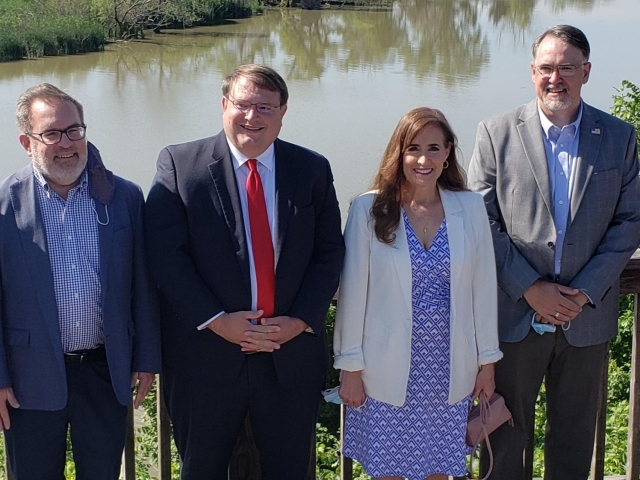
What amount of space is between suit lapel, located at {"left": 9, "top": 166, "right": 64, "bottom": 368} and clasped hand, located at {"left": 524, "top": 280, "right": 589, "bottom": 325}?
1.44 m

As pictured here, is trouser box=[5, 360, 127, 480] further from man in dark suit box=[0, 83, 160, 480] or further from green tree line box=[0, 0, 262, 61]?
green tree line box=[0, 0, 262, 61]

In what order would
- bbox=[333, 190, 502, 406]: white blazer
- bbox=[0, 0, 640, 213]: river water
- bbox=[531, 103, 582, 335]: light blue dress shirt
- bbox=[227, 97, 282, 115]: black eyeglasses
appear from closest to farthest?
bbox=[227, 97, 282, 115]: black eyeglasses → bbox=[333, 190, 502, 406]: white blazer → bbox=[531, 103, 582, 335]: light blue dress shirt → bbox=[0, 0, 640, 213]: river water

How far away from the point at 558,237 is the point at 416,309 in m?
0.56

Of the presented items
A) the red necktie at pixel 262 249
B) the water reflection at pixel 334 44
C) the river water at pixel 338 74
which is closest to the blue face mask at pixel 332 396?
the red necktie at pixel 262 249

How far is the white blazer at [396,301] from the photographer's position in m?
2.50

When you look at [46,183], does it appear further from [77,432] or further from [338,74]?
[338,74]

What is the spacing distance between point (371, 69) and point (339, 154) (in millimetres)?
7798

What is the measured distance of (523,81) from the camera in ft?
54.5

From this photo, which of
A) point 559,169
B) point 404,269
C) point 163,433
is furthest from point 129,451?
point 559,169

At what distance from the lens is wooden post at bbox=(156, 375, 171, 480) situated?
8.67 feet

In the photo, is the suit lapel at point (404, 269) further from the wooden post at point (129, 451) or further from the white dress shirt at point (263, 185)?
the wooden post at point (129, 451)

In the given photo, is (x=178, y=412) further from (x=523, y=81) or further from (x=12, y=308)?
(x=523, y=81)

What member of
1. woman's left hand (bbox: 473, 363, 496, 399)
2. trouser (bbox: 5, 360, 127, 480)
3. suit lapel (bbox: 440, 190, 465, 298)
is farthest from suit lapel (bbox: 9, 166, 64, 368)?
woman's left hand (bbox: 473, 363, 496, 399)

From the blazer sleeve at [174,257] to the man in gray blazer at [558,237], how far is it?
3.22 feet
